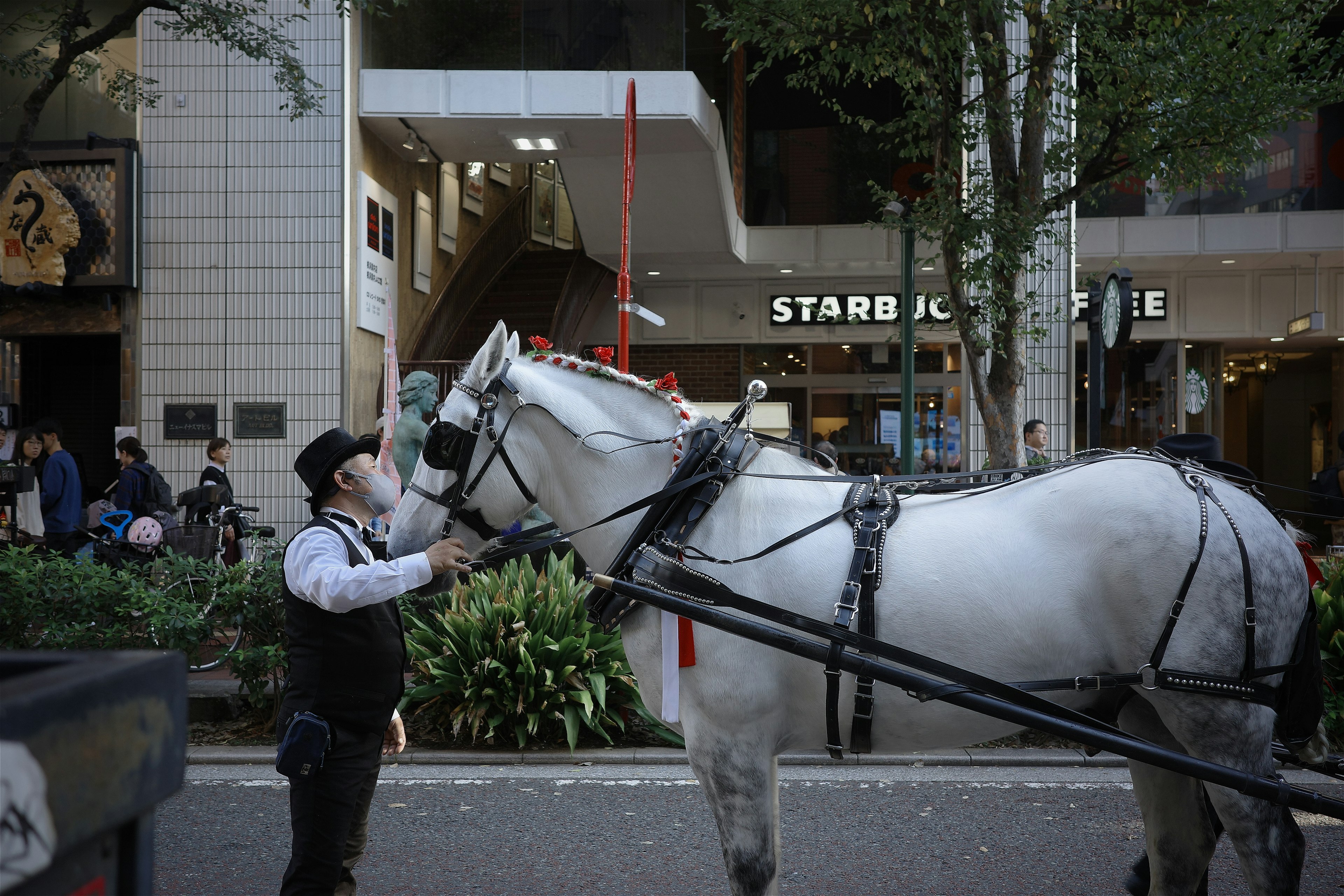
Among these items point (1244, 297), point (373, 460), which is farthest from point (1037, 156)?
point (1244, 297)

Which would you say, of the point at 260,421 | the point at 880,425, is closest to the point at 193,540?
the point at 260,421

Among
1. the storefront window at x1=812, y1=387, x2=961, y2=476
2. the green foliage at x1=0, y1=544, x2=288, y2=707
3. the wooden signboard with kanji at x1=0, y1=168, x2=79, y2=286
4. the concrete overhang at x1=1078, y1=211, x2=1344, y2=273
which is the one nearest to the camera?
the green foliage at x1=0, y1=544, x2=288, y2=707

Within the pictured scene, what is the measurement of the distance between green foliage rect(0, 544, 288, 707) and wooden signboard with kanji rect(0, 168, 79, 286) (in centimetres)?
699

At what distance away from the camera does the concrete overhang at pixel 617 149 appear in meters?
12.2

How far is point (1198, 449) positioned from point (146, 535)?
878 cm

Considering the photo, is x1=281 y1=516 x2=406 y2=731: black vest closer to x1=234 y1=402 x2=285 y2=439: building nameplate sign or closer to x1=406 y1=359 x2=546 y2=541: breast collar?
x1=406 y1=359 x2=546 y2=541: breast collar

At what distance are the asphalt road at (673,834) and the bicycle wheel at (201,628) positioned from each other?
0.87 meters

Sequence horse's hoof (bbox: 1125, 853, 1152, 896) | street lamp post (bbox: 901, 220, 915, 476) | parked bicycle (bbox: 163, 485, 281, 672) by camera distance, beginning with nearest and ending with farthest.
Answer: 1. horse's hoof (bbox: 1125, 853, 1152, 896)
2. parked bicycle (bbox: 163, 485, 281, 672)
3. street lamp post (bbox: 901, 220, 915, 476)

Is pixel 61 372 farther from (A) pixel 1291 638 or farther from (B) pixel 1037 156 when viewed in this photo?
(A) pixel 1291 638

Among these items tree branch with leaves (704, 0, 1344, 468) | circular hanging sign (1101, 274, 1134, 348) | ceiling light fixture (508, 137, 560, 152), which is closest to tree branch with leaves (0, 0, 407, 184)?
ceiling light fixture (508, 137, 560, 152)

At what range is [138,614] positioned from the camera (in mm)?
6543

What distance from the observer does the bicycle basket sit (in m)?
8.92

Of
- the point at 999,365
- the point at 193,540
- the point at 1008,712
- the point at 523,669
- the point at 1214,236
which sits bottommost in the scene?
the point at 523,669

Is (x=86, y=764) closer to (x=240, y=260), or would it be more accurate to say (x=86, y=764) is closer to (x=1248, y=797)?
(x=1248, y=797)
